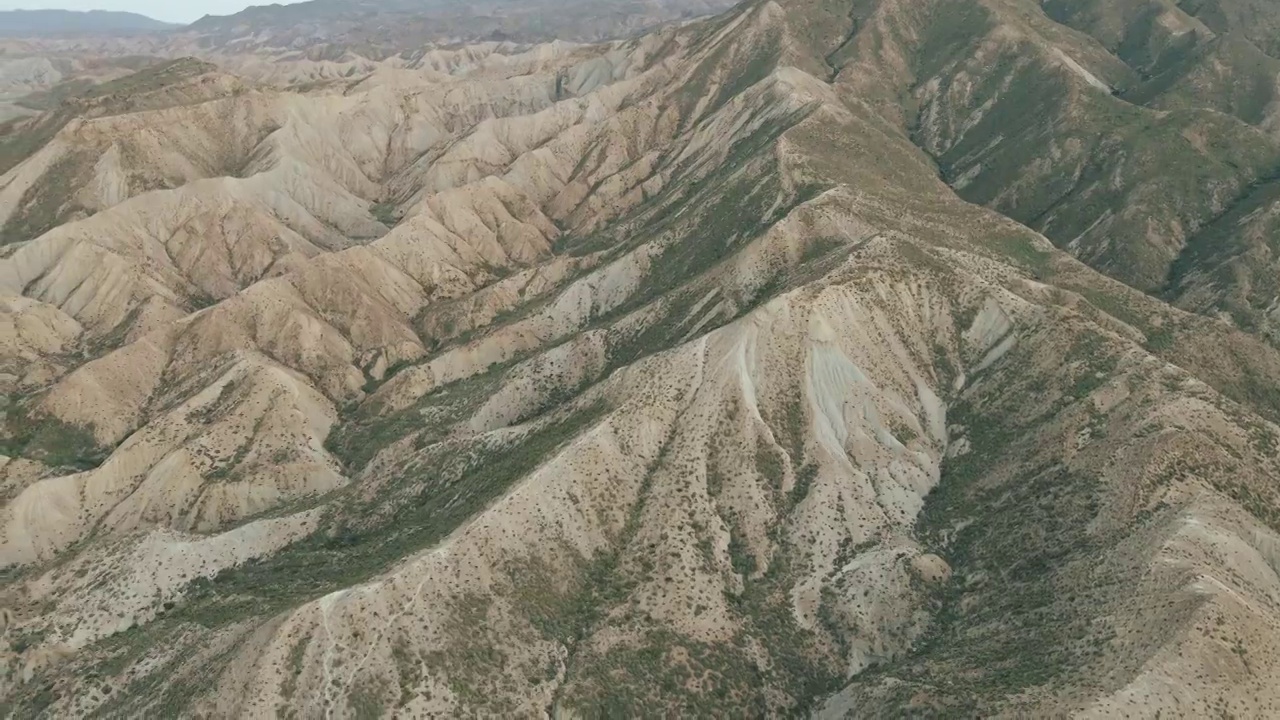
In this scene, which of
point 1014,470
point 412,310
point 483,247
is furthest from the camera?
point 483,247

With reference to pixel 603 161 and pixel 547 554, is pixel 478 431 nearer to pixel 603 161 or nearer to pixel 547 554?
pixel 547 554

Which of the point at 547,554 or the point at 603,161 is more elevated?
the point at 603,161

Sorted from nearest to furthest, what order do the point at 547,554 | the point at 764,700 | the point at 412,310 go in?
the point at 764,700
the point at 547,554
the point at 412,310

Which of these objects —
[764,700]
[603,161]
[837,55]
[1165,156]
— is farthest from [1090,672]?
[837,55]

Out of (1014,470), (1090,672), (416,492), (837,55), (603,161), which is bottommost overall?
(416,492)

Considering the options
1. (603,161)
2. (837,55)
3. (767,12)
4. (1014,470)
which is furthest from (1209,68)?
(1014,470)

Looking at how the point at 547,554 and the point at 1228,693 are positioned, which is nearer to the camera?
the point at 1228,693

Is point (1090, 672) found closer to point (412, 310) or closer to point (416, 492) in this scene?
point (416, 492)
